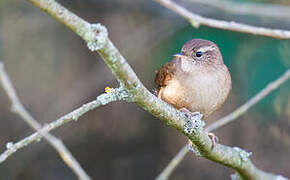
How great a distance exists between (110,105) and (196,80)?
2965 mm

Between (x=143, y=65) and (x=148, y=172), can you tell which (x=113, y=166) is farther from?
(x=143, y=65)

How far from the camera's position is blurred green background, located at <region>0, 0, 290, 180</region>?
20.0ft

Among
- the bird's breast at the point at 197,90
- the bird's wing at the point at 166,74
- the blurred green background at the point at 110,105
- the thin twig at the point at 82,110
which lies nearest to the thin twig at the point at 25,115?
the thin twig at the point at 82,110

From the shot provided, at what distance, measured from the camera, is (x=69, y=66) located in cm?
659

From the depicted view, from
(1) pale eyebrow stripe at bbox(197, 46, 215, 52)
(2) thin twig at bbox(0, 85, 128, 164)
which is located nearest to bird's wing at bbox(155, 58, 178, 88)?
(1) pale eyebrow stripe at bbox(197, 46, 215, 52)

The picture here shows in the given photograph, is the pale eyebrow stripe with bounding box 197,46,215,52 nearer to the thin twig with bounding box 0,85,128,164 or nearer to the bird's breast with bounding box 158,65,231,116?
the bird's breast with bounding box 158,65,231,116

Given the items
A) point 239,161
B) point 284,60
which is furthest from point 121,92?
point 284,60

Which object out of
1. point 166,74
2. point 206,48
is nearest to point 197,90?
point 166,74

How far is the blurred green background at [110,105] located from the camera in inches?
240

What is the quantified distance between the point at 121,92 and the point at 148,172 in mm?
4670

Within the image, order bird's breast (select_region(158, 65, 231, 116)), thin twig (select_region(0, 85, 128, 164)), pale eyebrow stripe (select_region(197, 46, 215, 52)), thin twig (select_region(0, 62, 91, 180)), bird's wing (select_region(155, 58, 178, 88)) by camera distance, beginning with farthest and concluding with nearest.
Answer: pale eyebrow stripe (select_region(197, 46, 215, 52)) → bird's wing (select_region(155, 58, 178, 88)) → bird's breast (select_region(158, 65, 231, 116)) → thin twig (select_region(0, 62, 91, 180)) → thin twig (select_region(0, 85, 128, 164))

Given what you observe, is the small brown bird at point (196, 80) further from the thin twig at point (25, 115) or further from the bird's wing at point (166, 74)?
the thin twig at point (25, 115)

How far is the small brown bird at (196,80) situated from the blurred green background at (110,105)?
1.80 m

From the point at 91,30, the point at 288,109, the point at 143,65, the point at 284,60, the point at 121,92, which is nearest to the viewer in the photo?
the point at 91,30
